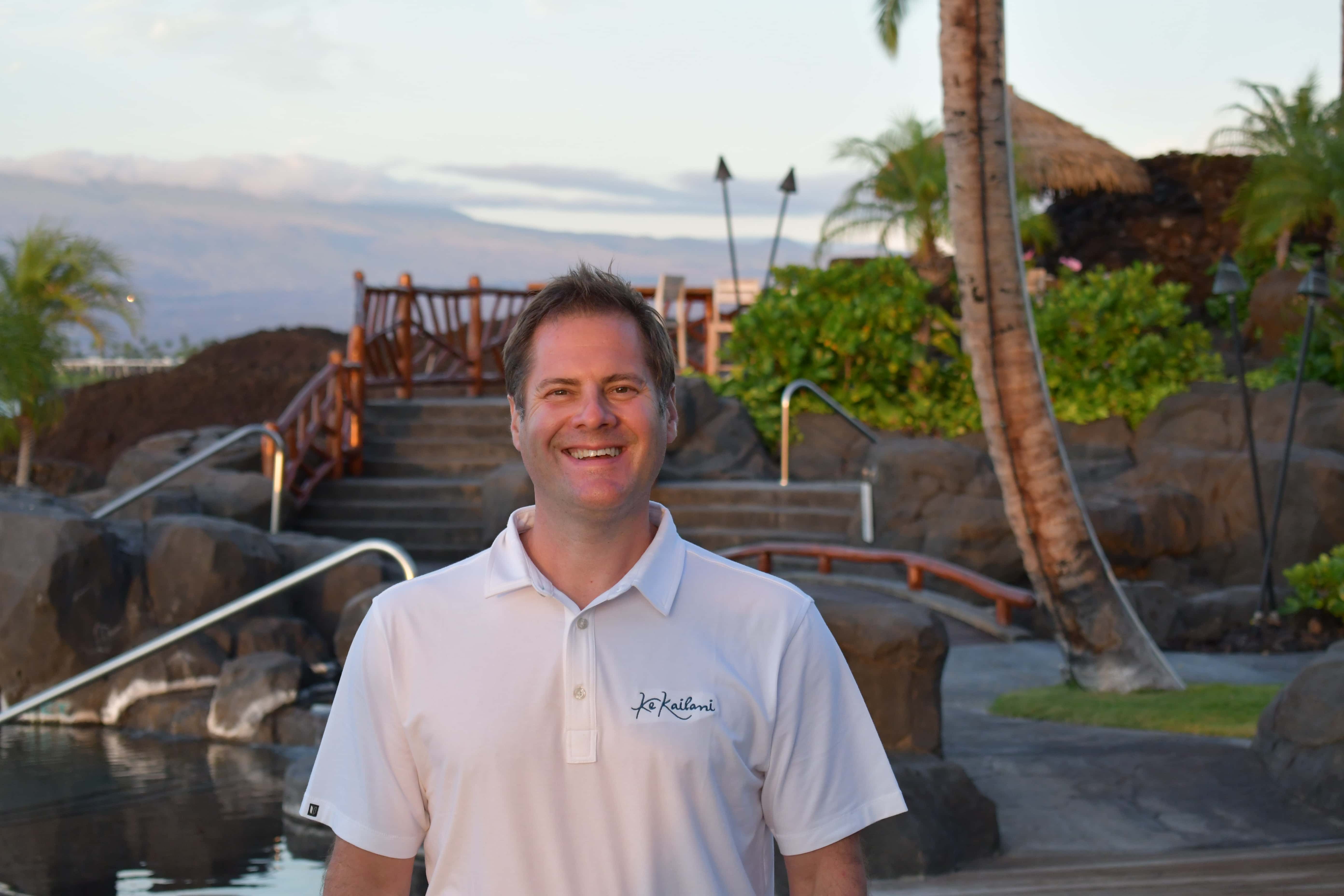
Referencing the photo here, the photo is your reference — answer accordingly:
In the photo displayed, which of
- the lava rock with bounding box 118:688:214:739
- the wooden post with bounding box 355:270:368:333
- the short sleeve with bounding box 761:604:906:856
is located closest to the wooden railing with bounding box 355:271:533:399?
the wooden post with bounding box 355:270:368:333

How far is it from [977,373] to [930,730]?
2.26 meters

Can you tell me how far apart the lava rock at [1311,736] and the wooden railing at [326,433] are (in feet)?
30.9

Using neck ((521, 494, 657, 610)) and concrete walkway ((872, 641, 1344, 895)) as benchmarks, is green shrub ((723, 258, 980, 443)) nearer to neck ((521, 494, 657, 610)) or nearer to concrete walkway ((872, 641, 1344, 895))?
concrete walkway ((872, 641, 1344, 895))

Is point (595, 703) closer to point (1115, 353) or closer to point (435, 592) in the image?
point (435, 592)

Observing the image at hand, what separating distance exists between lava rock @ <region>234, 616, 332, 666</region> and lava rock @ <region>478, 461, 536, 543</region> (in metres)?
2.73

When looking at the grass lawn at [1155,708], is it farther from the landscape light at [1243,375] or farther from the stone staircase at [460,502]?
the stone staircase at [460,502]

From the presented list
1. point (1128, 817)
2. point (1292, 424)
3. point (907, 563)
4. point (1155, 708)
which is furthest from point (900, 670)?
point (1292, 424)

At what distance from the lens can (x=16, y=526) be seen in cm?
882

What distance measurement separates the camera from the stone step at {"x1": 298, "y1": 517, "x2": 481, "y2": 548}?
1255 centimetres

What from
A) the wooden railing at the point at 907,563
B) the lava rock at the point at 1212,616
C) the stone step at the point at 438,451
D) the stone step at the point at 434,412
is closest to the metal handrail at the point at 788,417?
the wooden railing at the point at 907,563

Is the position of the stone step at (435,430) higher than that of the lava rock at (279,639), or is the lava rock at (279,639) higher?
the stone step at (435,430)

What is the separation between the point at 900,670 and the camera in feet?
18.5

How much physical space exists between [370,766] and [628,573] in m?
0.43

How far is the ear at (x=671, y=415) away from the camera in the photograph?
6.44 ft
